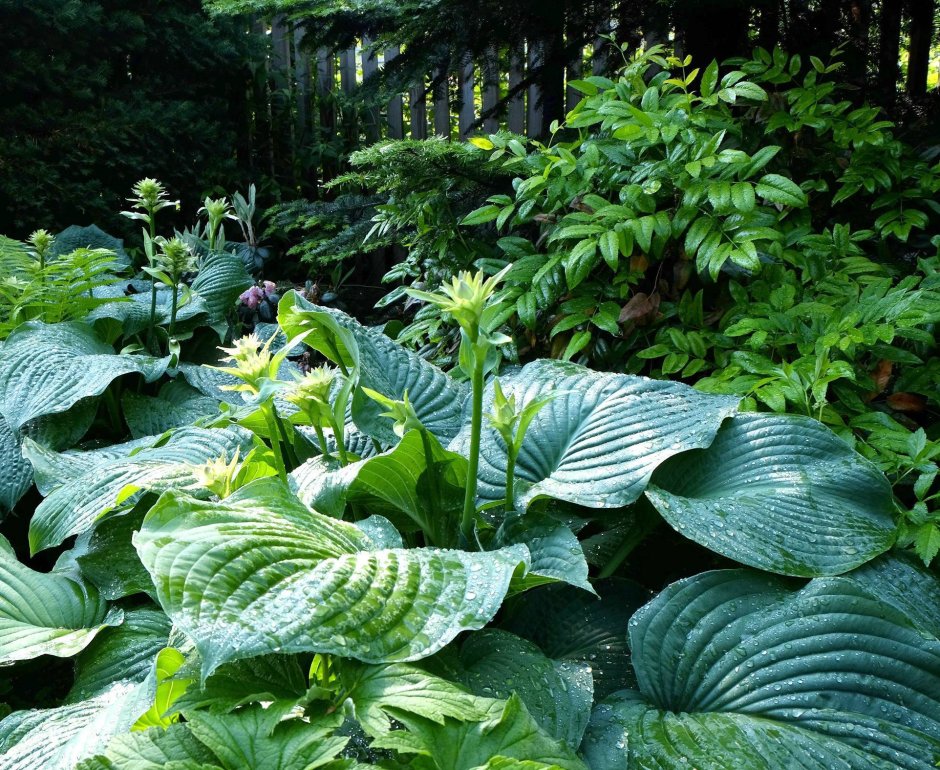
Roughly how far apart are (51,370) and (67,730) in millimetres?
1223

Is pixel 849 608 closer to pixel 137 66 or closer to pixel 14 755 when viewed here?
pixel 14 755

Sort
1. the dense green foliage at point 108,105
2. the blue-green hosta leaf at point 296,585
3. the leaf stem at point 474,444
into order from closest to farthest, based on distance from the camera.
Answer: the blue-green hosta leaf at point 296,585
the leaf stem at point 474,444
the dense green foliage at point 108,105

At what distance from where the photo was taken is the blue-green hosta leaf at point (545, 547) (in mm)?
1136

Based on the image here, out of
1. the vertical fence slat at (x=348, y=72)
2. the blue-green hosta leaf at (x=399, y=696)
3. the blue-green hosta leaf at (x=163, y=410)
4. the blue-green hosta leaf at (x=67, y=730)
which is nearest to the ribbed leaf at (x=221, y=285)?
the blue-green hosta leaf at (x=163, y=410)

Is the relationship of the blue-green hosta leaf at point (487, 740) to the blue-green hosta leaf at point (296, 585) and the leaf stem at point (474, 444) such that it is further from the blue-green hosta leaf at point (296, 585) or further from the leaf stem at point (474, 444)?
the leaf stem at point (474, 444)

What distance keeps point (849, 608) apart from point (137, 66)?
5465 millimetres

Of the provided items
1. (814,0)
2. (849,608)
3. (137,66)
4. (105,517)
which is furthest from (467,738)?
(137,66)

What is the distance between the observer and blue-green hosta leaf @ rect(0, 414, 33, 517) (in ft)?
6.52

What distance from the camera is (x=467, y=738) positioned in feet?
2.98

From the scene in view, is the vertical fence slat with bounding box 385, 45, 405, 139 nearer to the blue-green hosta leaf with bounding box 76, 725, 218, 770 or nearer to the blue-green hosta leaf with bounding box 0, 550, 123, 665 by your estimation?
the blue-green hosta leaf with bounding box 0, 550, 123, 665

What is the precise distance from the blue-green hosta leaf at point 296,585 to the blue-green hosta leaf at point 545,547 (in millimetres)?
85

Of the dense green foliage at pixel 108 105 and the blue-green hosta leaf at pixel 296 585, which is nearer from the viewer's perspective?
the blue-green hosta leaf at pixel 296 585

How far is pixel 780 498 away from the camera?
4.26 feet

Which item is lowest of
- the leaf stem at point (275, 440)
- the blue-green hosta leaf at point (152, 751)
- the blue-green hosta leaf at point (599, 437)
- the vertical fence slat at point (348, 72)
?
the blue-green hosta leaf at point (152, 751)
